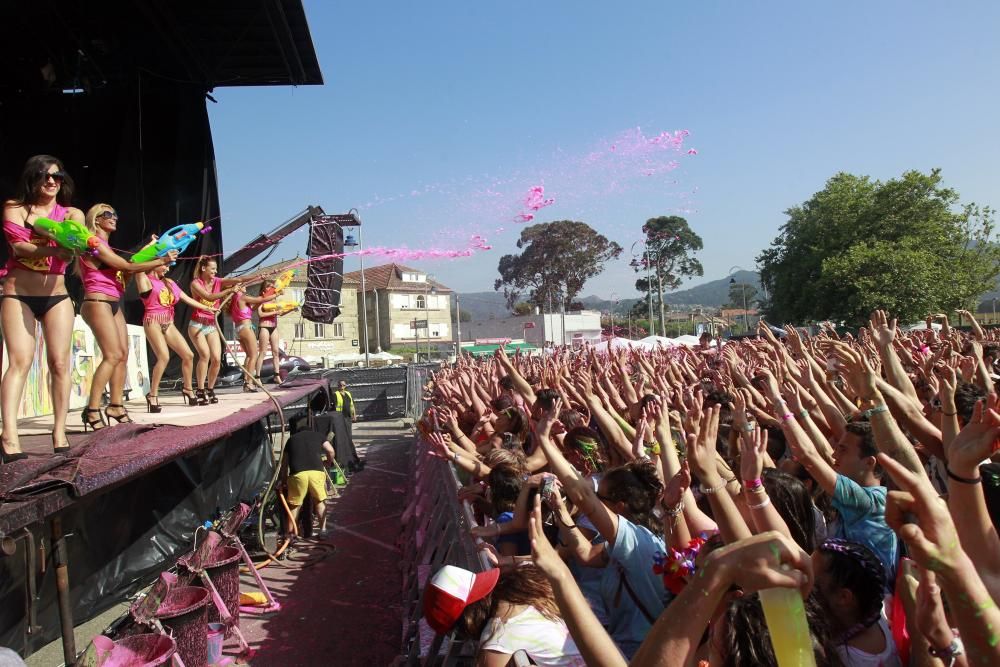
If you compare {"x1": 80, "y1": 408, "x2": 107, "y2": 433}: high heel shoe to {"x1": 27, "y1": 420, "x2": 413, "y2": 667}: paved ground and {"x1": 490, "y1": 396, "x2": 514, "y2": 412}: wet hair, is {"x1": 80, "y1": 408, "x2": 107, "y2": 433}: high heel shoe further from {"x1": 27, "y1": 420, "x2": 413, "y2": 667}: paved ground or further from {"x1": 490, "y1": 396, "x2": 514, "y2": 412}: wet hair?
{"x1": 490, "y1": 396, "x2": 514, "y2": 412}: wet hair

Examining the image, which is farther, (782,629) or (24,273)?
(24,273)

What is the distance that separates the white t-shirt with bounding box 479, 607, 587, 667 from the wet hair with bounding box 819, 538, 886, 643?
2.70 feet

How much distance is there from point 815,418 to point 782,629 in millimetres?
3406

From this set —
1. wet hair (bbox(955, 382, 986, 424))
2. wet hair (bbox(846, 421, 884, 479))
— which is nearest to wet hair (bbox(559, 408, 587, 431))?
wet hair (bbox(846, 421, 884, 479))

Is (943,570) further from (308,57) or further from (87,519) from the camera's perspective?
(308,57)

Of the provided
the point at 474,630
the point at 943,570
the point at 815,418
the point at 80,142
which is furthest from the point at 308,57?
the point at 943,570

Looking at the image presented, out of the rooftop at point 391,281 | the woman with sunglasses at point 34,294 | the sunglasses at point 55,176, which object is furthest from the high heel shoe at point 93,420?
the rooftop at point 391,281

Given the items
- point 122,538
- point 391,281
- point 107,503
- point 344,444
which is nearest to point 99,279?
point 107,503

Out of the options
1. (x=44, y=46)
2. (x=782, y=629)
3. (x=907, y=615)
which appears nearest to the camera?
(x=782, y=629)

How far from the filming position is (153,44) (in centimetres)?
1025

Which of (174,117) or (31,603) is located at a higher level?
(174,117)

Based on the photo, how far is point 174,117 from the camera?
36.5 feet

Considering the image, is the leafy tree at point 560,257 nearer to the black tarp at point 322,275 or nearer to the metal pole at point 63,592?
the black tarp at point 322,275

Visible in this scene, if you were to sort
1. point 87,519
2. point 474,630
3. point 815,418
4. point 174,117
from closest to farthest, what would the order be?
point 474,630
point 815,418
point 87,519
point 174,117
